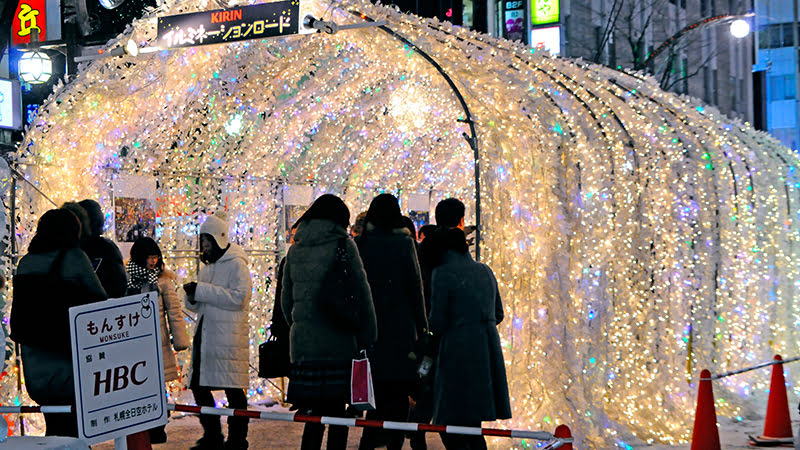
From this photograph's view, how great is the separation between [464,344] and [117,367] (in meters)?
2.56

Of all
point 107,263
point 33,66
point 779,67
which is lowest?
point 107,263

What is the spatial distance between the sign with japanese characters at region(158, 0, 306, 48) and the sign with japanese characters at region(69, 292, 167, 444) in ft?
13.3

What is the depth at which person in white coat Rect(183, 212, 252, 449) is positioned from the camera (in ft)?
27.6

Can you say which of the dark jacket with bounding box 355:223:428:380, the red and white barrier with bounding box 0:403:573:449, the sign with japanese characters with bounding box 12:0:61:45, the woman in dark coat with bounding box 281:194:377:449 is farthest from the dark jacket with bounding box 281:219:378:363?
the sign with japanese characters with bounding box 12:0:61:45

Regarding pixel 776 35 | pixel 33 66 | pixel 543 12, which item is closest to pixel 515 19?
pixel 543 12

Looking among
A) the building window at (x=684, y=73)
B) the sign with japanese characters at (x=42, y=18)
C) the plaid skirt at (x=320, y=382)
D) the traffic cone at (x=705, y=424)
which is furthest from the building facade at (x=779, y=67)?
the plaid skirt at (x=320, y=382)

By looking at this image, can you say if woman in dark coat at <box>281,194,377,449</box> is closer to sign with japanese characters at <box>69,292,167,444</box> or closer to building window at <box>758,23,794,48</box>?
sign with japanese characters at <box>69,292,167,444</box>

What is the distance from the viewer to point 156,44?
9094mm

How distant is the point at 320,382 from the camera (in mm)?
6770

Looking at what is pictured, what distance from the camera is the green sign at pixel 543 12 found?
82.1ft

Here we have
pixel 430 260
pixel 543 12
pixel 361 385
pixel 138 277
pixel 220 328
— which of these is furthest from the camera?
pixel 543 12

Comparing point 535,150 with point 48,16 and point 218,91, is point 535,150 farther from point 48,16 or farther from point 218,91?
point 48,16

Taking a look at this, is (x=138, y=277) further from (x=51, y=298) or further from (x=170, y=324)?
(x=51, y=298)

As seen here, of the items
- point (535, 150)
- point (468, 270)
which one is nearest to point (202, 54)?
point (535, 150)
